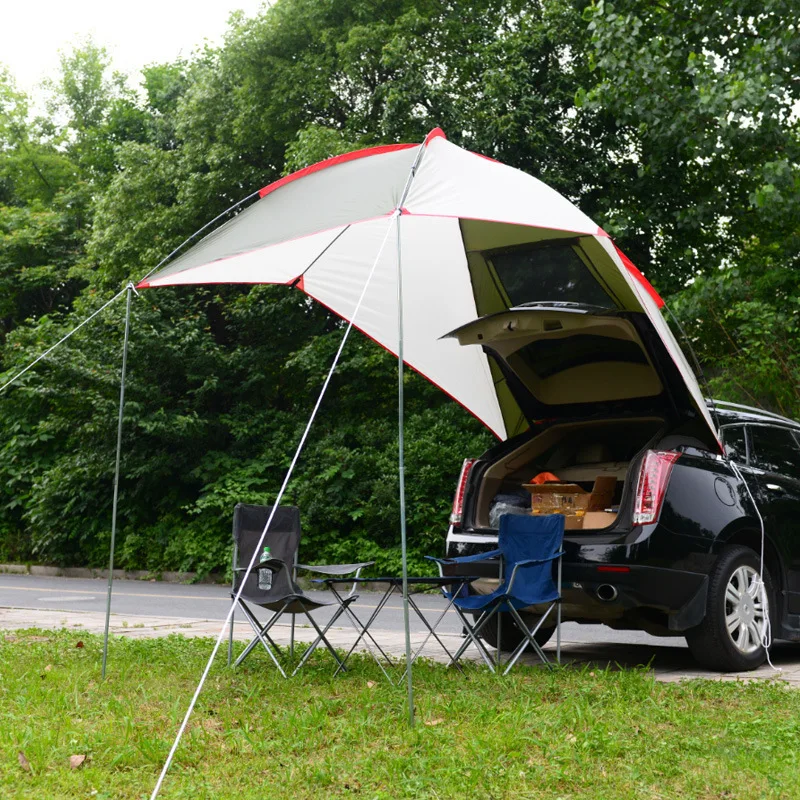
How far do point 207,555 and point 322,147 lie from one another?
7.15 m

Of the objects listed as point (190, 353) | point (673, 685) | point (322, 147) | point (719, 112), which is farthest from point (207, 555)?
point (673, 685)

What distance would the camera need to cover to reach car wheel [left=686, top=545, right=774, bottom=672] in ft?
20.6

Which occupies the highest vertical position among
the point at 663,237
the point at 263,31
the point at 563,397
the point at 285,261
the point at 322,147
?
the point at 263,31

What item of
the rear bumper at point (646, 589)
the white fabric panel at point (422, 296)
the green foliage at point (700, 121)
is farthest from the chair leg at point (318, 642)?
the green foliage at point (700, 121)

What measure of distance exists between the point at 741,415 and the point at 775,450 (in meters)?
0.39

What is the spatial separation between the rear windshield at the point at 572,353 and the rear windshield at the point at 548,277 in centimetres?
41

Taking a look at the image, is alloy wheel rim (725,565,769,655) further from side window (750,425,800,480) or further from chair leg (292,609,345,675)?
chair leg (292,609,345,675)

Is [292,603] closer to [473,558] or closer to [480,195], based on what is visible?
[473,558]

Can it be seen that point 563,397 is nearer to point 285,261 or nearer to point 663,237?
point 285,261

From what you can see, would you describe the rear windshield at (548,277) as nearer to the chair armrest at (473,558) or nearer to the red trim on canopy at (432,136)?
the red trim on canopy at (432,136)

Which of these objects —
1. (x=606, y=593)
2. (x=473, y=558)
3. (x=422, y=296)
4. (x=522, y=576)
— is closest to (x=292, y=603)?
(x=473, y=558)

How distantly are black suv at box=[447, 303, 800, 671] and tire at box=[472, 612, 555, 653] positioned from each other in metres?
0.02

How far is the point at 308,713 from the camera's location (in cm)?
500

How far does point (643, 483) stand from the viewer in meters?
6.26
